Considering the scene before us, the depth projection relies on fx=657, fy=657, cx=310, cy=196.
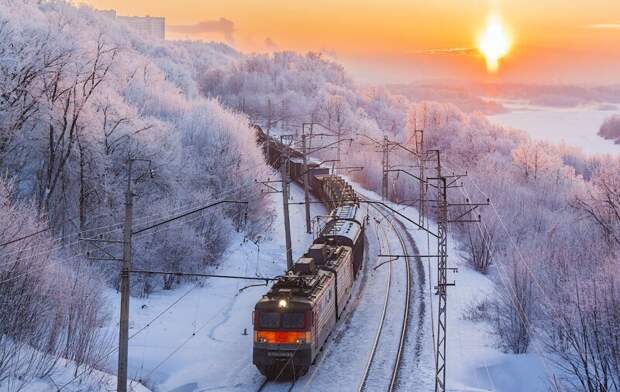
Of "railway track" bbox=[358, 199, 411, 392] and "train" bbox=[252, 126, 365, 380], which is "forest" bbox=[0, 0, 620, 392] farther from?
"train" bbox=[252, 126, 365, 380]

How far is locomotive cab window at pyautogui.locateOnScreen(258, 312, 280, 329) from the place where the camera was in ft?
69.2

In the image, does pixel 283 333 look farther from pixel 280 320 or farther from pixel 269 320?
pixel 269 320

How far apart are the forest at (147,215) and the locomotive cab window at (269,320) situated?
5.37 m

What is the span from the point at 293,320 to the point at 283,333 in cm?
54

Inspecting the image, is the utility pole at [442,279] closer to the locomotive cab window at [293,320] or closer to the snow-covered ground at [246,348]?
the snow-covered ground at [246,348]

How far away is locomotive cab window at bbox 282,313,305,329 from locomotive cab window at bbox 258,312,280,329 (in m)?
0.23

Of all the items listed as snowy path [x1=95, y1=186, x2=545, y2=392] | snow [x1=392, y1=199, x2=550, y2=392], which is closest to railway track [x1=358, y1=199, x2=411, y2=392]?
snowy path [x1=95, y1=186, x2=545, y2=392]

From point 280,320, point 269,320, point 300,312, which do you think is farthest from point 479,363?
point 269,320

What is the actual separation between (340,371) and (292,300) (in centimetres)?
348

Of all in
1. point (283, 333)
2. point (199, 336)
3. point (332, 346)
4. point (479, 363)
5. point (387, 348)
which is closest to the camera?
point (283, 333)

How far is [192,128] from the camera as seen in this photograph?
5212 centimetres

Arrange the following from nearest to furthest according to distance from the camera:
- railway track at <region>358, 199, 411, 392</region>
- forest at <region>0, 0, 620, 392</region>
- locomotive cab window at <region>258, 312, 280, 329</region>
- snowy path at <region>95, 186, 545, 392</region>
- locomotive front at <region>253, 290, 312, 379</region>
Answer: forest at <region>0, 0, 620, 392</region> < locomotive front at <region>253, 290, 312, 379</region> < locomotive cab window at <region>258, 312, 280, 329</region> < railway track at <region>358, 199, 411, 392</region> < snowy path at <region>95, 186, 545, 392</region>

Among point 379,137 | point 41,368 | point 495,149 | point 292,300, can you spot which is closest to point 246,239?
point 292,300

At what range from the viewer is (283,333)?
21.0 meters
